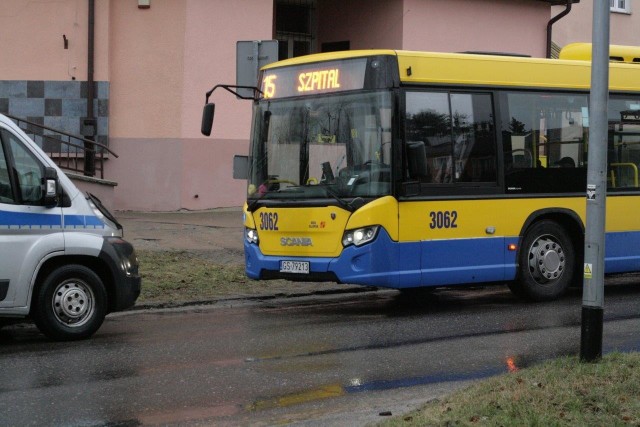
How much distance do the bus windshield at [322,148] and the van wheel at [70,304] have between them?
2955 millimetres

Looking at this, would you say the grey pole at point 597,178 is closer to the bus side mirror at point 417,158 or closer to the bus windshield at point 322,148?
the bus side mirror at point 417,158

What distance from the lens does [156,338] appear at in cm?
1129

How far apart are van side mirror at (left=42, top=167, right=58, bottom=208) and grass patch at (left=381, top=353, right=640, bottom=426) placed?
181 inches

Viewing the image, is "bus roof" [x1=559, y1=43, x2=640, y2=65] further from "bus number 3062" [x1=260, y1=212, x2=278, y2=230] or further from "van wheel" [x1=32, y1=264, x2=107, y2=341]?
"van wheel" [x1=32, y1=264, x2=107, y2=341]

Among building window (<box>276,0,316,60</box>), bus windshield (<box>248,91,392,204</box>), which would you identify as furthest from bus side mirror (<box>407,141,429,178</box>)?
building window (<box>276,0,316,60</box>)

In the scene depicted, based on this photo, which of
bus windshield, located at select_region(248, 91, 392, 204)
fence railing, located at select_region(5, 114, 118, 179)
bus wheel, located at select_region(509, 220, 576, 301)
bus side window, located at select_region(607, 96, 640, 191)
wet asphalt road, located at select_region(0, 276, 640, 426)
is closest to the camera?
wet asphalt road, located at select_region(0, 276, 640, 426)

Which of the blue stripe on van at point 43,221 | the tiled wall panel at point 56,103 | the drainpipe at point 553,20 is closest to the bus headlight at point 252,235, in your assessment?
the blue stripe on van at point 43,221

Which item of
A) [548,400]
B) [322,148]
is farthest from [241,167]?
[548,400]

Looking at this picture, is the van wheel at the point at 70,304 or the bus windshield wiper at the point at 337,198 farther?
the bus windshield wiper at the point at 337,198

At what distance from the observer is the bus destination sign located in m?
12.9

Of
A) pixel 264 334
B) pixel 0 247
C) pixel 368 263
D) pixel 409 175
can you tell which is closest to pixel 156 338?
pixel 264 334

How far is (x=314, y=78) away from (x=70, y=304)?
4.07m

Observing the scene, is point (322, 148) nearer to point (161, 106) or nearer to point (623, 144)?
point (623, 144)

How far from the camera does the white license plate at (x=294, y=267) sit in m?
12.9
